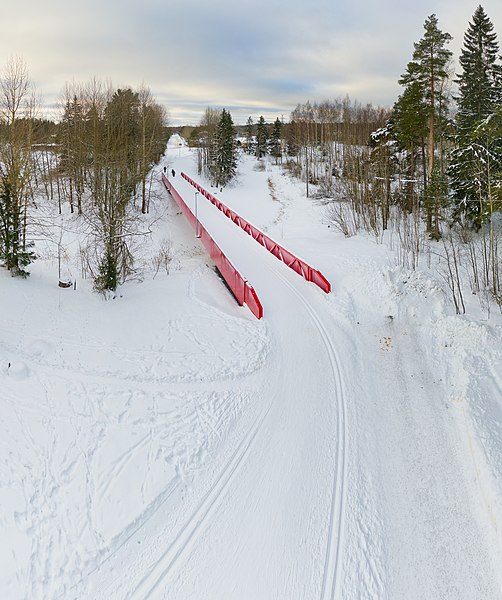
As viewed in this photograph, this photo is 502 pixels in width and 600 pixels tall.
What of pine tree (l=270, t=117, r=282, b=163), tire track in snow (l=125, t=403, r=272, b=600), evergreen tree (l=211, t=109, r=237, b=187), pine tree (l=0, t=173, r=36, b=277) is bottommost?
tire track in snow (l=125, t=403, r=272, b=600)

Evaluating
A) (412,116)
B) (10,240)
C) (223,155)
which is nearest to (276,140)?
(223,155)

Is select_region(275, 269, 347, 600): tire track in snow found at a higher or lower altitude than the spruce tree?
lower

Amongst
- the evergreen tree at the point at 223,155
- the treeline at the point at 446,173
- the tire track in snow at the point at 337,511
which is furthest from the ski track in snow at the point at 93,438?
the evergreen tree at the point at 223,155

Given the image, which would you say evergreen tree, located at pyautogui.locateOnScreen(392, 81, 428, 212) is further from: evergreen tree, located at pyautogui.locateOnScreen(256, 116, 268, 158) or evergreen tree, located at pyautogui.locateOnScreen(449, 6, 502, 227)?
evergreen tree, located at pyautogui.locateOnScreen(256, 116, 268, 158)

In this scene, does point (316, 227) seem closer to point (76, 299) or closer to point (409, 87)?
point (409, 87)

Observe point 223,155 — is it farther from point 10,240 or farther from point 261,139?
point 10,240

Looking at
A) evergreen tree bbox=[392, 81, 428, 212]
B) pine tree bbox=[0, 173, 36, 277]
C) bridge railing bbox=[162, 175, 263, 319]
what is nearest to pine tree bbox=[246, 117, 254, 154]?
evergreen tree bbox=[392, 81, 428, 212]

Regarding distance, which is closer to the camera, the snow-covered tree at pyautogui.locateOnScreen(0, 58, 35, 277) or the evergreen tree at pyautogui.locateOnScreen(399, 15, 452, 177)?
the snow-covered tree at pyautogui.locateOnScreen(0, 58, 35, 277)
